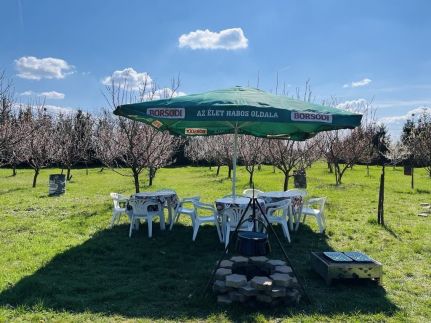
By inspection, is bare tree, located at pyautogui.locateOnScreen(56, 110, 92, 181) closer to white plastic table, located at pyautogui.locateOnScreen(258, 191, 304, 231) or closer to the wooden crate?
white plastic table, located at pyautogui.locateOnScreen(258, 191, 304, 231)

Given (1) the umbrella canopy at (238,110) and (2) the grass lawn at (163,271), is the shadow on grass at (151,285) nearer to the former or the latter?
(2) the grass lawn at (163,271)

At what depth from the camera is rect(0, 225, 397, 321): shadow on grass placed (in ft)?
13.1

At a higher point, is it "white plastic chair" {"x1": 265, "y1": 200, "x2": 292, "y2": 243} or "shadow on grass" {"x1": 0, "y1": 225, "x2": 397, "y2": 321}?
"white plastic chair" {"x1": 265, "y1": 200, "x2": 292, "y2": 243}

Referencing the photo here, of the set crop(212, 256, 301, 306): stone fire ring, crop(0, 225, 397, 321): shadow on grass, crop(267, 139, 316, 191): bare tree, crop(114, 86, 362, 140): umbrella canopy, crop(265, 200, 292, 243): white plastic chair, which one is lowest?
crop(0, 225, 397, 321): shadow on grass

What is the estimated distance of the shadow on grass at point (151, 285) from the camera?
3988 mm

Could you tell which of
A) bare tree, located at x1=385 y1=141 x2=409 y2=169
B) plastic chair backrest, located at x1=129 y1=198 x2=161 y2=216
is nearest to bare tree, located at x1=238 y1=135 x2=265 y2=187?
plastic chair backrest, located at x1=129 y1=198 x2=161 y2=216

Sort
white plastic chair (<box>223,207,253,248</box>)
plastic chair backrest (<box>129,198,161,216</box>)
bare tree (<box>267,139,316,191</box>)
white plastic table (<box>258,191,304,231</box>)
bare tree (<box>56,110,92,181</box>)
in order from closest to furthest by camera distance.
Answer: white plastic chair (<box>223,207,253,248</box>) → plastic chair backrest (<box>129,198,161,216</box>) → white plastic table (<box>258,191,304,231</box>) → bare tree (<box>267,139,316,191</box>) → bare tree (<box>56,110,92,181</box>)

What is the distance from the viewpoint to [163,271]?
521 cm

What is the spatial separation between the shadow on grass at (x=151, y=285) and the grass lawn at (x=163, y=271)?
0.01m

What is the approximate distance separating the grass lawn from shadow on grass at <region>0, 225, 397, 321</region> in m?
0.01

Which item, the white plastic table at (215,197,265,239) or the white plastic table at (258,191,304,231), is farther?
the white plastic table at (258,191,304,231)

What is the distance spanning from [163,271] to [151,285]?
53 centimetres

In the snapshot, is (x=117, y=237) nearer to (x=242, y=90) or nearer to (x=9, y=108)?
(x=242, y=90)

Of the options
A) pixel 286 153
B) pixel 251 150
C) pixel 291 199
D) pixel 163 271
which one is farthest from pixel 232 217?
pixel 251 150
